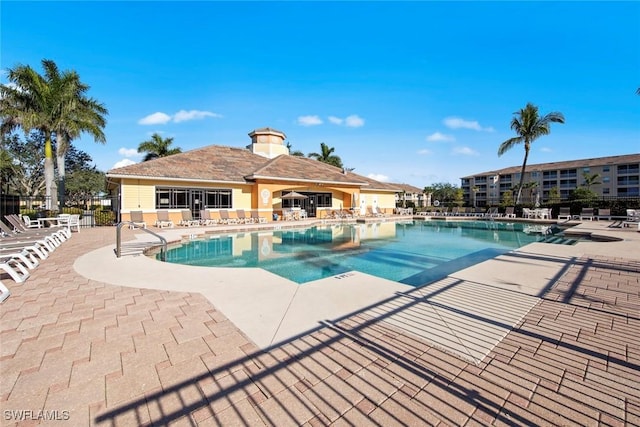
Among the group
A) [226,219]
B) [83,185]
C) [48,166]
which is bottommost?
[226,219]

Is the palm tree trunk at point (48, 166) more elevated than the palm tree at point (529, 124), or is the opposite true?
the palm tree at point (529, 124)

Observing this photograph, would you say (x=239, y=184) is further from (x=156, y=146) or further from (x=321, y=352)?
(x=156, y=146)

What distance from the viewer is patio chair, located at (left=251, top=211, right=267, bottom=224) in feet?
65.2

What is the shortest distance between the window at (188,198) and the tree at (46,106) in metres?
5.63

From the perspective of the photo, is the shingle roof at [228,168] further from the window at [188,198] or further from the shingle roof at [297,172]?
the window at [188,198]

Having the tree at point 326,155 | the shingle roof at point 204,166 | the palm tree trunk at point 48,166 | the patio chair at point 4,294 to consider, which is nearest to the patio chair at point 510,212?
the shingle roof at point 204,166

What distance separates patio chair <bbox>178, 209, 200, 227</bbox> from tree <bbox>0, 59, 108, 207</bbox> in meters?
6.93

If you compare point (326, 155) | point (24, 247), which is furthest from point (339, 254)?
point (326, 155)

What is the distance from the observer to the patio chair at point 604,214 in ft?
63.3

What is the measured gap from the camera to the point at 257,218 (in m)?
20.0

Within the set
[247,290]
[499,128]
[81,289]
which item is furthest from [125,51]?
[499,128]

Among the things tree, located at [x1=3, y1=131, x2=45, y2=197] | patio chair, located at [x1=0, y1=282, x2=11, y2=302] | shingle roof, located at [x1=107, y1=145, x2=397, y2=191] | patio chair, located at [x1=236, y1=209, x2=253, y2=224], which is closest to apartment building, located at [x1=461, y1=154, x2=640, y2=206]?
shingle roof, located at [x1=107, y1=145, x2=397, y2=191]

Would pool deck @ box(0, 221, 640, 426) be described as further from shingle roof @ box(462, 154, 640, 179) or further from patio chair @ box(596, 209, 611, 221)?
shingle roof @ box(462, 154, 640, 179)

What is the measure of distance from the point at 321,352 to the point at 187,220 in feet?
55.7
